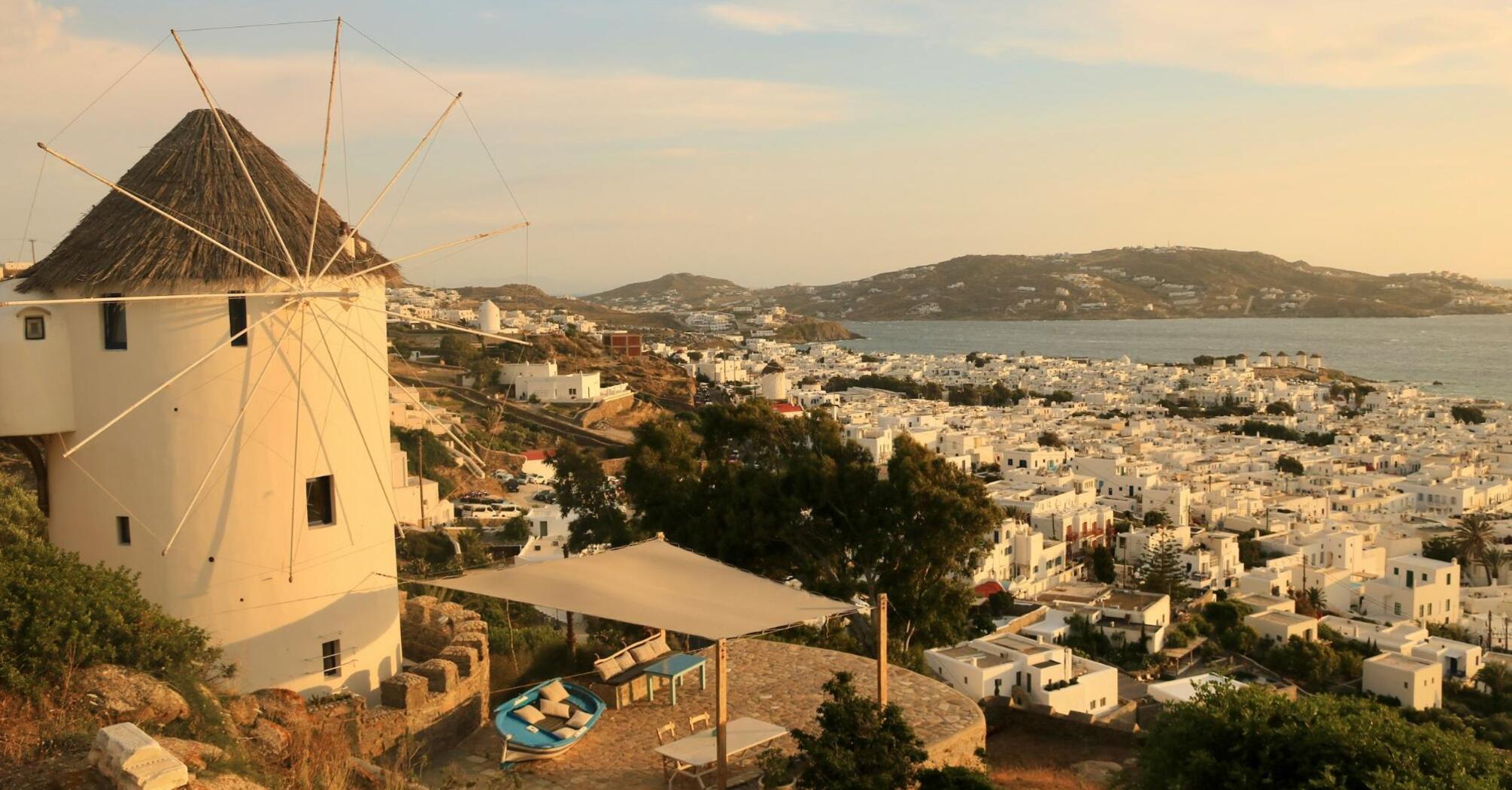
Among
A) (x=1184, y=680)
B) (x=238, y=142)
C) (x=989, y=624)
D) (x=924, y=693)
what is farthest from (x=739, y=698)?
(x=989, y=624)

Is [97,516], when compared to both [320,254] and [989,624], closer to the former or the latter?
[320,254]

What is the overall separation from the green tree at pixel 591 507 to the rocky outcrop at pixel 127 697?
9376 millimetres

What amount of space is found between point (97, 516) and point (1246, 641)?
94.6 ft

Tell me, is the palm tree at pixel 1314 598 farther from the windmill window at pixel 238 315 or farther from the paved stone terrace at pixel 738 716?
the windmill window at pixel 238 315

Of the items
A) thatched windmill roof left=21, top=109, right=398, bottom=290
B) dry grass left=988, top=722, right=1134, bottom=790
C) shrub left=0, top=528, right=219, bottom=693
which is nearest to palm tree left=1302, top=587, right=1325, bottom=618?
dry grass left=988, top=722, right=1134, bottom=790

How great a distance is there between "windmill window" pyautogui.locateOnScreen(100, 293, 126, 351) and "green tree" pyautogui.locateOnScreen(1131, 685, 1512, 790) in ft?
26.2

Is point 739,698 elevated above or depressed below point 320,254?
below

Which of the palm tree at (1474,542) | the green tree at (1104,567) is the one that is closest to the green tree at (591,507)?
the green tree at (1104,567)

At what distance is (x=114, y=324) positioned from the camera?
8328 mm

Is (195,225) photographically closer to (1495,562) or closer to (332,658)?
(332,658)

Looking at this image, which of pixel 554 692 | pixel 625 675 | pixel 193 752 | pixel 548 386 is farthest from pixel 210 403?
pixel 548 386

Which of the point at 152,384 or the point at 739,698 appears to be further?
the point at 739,698

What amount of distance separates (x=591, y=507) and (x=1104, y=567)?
81.7 ft

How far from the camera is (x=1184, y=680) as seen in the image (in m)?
21.4
